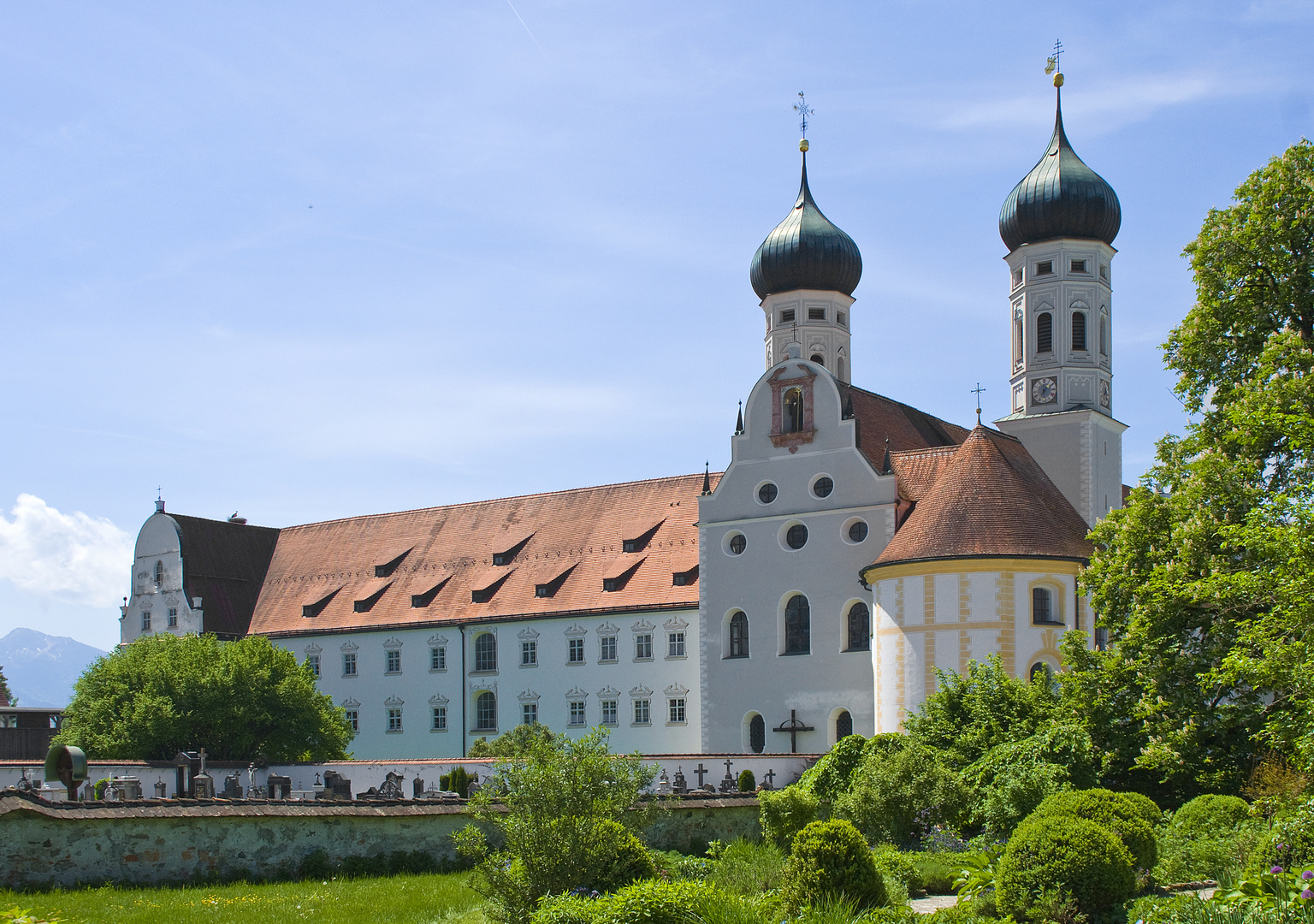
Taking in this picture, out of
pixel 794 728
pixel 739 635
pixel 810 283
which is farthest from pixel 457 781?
pixel 810 283

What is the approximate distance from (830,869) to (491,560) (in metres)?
42.0

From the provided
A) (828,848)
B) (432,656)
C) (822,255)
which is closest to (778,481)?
(822,255)

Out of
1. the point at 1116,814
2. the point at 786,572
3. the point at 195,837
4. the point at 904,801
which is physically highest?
the point at 786,572

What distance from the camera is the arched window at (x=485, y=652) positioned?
53906mm

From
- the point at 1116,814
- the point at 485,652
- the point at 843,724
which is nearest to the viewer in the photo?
the point at 1116,814

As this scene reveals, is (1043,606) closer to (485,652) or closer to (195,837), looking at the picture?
(485,652)

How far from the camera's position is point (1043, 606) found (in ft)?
130

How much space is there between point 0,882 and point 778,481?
101ft

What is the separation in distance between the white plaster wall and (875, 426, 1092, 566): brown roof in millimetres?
2304

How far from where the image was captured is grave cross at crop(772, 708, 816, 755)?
43.7 metres

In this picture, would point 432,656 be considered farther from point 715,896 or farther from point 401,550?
point 715,896

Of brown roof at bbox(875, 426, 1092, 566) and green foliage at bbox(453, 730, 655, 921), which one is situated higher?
brown roof at bbox(875, 426, 1092, 566)

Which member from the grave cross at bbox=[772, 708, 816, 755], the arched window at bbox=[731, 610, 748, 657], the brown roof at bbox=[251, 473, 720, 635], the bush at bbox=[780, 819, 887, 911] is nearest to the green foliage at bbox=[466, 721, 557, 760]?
the brown roof at bbox=[251, 473, 720, 635]

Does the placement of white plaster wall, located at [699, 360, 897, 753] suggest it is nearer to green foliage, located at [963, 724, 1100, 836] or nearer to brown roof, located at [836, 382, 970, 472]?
brown roof, located at [836, 382, 970, 472]
